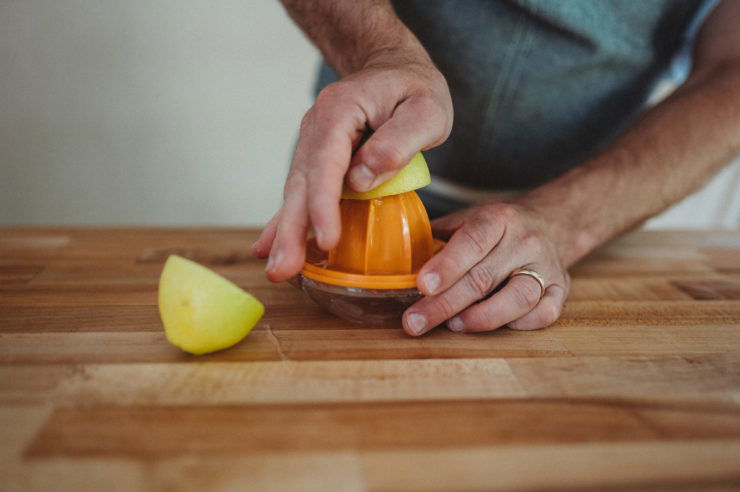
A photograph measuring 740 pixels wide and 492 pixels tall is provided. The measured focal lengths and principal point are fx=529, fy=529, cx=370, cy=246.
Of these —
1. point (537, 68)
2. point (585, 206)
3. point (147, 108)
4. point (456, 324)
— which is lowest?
point (147, 108)

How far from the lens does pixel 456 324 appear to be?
77 centimetres

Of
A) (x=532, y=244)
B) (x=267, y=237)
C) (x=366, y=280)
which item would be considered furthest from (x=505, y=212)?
(x=267, y=237)

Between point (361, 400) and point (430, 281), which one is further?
point (430, 281)

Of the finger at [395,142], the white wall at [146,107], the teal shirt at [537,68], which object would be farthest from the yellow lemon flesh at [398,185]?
the white wall at [146,107]

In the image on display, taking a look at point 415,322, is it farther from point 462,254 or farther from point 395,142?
point 395,142

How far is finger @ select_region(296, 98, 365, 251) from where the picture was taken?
2.11 feet

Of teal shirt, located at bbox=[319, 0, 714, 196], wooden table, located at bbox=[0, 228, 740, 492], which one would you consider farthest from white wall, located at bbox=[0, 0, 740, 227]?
wooden table, located at bbox=[0, 228, 740, 492]

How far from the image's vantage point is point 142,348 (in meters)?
0.71

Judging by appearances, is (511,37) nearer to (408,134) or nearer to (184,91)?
(408,134)

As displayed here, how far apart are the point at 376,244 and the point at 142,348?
350 mm

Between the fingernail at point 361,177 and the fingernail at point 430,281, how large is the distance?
145 mm

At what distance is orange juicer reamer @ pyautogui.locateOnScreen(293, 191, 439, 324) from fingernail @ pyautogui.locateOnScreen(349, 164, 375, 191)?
11 centimetres

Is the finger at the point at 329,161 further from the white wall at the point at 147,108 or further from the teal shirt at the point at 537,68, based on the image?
the white wall at the point at 147,108

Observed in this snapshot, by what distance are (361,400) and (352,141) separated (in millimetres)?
323
